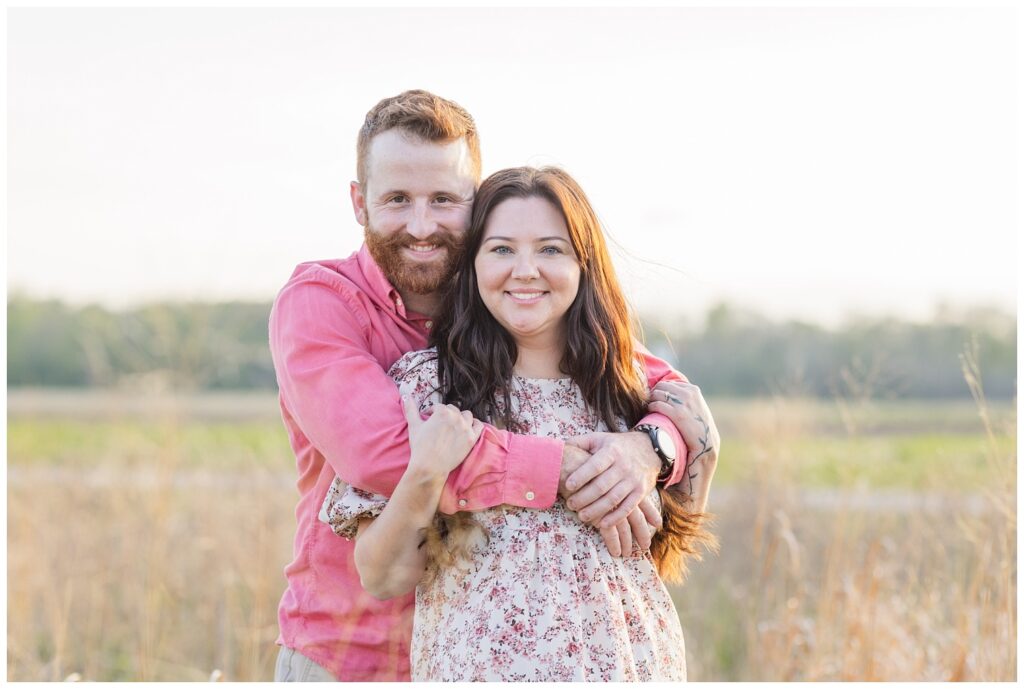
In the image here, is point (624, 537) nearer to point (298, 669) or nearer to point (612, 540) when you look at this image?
point (612, 540)

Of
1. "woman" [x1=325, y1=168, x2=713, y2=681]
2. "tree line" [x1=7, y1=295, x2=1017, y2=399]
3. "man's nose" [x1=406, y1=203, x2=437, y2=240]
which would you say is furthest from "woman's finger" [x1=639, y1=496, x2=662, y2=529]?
"man's nose" [x1=406, y1=203, x2=437, y2=240]

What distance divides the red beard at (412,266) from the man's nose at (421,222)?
0.02 meters

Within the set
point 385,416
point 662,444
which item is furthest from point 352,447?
point 662,444

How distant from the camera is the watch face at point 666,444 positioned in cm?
256

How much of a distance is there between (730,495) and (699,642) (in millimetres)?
1835

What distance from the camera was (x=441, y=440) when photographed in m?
2.35

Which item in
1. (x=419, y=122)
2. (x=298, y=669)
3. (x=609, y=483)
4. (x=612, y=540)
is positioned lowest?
(x=298, y=669)

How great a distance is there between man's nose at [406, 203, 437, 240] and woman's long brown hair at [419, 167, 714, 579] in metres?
0.11

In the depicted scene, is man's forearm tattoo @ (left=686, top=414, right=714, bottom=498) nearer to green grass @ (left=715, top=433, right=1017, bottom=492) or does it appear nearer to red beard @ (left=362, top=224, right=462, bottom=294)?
red beard @ (left=362, top=224, right=462, bottom=294)

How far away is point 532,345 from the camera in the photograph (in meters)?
2.70

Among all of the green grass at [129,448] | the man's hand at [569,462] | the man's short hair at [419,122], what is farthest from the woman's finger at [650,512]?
the green grass at [129,448]

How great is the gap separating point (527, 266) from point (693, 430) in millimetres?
630

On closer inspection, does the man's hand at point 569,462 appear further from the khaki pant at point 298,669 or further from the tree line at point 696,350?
the khaki pant at point 298,669

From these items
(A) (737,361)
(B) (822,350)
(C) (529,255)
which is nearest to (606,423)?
(C) (529,255)
